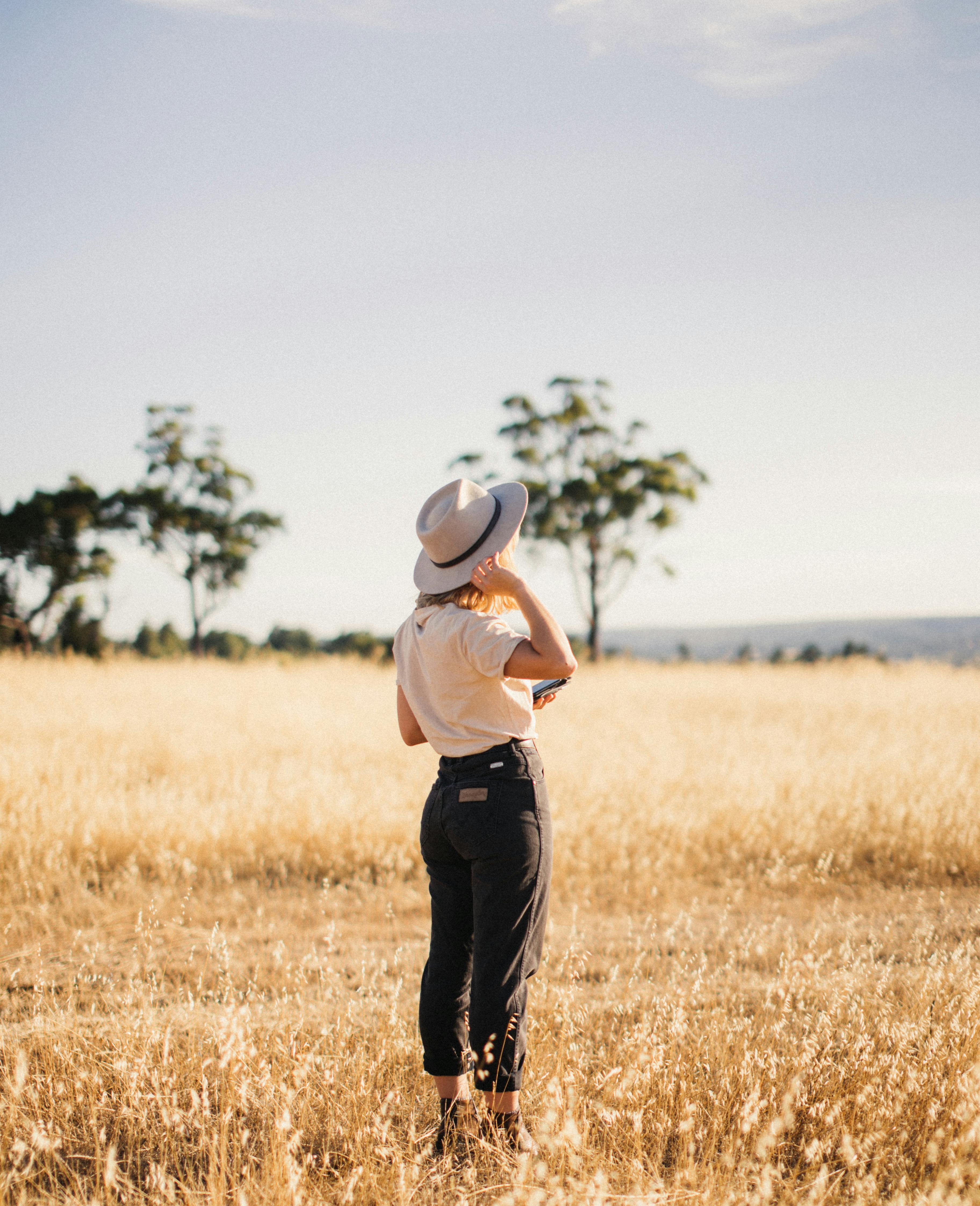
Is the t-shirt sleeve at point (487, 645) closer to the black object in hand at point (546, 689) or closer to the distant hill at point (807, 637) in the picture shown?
the black object in hand at point (546, 689)

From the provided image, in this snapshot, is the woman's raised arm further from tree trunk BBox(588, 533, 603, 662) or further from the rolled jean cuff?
tree trunk BBox(588, 533, 603, 662)

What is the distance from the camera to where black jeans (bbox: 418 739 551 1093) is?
7.54ft

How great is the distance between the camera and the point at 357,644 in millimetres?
28609

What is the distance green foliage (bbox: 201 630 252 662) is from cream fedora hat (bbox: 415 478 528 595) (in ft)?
90.4

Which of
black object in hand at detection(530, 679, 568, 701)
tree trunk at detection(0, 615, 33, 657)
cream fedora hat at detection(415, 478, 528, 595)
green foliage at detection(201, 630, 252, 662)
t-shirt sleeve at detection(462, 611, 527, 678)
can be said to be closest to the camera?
t-shirt sleeve at detection(462, 611, 527, 678)

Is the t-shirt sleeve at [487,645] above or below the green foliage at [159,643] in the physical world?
above

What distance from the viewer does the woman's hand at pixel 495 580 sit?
2.33 metres

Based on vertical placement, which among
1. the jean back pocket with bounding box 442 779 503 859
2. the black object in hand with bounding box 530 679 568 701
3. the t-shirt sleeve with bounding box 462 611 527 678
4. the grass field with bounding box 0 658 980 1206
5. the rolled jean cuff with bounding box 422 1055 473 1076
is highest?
the t-shirt sleeve with bounding box 462 611 527 678

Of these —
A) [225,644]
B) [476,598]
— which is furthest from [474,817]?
[225,644]

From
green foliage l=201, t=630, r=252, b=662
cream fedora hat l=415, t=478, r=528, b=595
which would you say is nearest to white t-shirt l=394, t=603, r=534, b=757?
cream fedora hat l=415, t=478, r=528, b=595

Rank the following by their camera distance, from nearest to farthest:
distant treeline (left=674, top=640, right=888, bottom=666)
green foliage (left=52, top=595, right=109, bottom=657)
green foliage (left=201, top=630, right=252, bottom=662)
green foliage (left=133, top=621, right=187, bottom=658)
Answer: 1. green foliage (left=52, top=595, right=109, bottom=657)
2. distant treeline (left=674, top=640, right=888, bottom=666)
3. green foliage (left=133, top=621, right=187, bottom=658)
4. green foliage (left=201, top=630, right=252, bottom=662)

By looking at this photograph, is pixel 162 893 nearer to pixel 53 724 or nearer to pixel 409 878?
pixel 409 878

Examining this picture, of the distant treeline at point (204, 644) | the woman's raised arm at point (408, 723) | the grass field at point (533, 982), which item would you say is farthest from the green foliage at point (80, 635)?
the woman's raised arm at point (408, 723)

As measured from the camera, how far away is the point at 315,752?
8594mm
